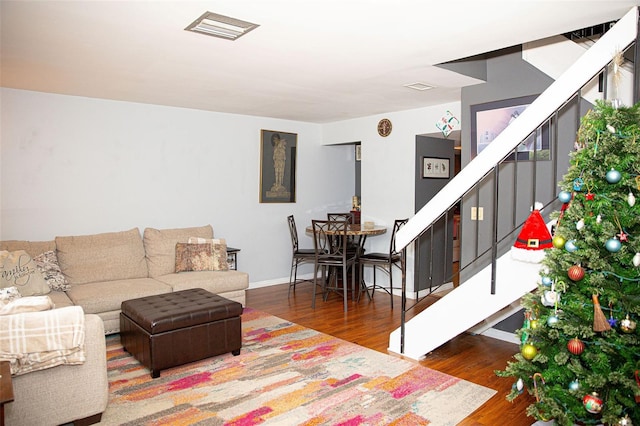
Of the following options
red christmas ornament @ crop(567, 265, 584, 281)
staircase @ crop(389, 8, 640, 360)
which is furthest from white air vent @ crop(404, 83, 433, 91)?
red christmas ornament @ crop(567, 265, 584, 281)

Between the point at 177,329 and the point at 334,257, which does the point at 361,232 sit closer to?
the point at 334,257

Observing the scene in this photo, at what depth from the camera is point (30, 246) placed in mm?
4305

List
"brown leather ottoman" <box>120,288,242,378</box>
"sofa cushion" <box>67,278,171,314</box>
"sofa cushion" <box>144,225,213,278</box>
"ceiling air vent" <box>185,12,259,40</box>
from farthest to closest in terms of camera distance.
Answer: "sofa cushion" <box>144,225,213,278</box>
"sofa cushion" <box>67,278,171,314</box>
"brown leather ottoman" <box>120,288,242,378</box>
"ceiling air vent" <box>185,12,259,40</box>

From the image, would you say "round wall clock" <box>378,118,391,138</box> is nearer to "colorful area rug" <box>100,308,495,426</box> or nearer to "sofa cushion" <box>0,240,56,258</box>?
"colorful area rug" <box>100,308,495,426</box>

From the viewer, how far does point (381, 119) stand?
5.93 m

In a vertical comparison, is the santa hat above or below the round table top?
above

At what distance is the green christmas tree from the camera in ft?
6.81

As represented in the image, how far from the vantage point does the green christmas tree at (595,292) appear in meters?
2.07

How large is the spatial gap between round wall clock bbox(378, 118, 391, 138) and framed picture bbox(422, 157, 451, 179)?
60 cm

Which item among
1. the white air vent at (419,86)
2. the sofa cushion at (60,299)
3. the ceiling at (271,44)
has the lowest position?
the sofa cushion at (60,299)

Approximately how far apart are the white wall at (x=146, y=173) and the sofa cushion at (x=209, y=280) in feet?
3.00

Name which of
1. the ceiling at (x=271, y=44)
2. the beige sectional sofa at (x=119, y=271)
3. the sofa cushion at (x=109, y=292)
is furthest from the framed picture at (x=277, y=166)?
the sofa cushion at (x=109, y=292)

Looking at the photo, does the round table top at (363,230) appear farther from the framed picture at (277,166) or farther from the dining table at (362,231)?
the framed picture at (277,166)

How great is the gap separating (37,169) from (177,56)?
2332mm
